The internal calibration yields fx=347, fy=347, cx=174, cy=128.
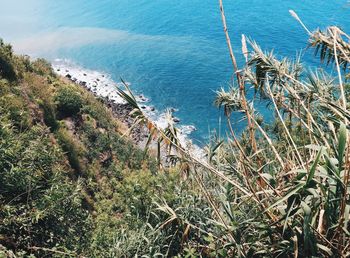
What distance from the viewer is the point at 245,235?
8727 millimetres

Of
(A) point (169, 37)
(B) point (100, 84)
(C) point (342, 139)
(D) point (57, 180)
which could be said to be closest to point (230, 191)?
(C) point (342, 139)

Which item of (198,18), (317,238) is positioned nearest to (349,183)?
(317,238)

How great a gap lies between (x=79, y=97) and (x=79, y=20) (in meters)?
50.7

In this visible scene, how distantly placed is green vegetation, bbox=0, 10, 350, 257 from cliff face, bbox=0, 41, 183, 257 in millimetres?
64

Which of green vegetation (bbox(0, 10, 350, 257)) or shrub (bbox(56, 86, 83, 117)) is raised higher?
green vegetation (bbox(0, 10, 350, 257))

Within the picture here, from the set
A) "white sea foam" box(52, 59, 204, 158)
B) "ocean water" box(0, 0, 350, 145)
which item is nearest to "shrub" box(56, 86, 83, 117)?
"white sea foam" box(52, 59, 204, 158)

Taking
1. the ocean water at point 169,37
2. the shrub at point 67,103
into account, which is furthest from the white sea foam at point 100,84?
the shrub at point 67,103

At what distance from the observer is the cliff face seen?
11625 millimetres

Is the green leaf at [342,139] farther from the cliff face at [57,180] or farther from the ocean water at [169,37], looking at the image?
the ocean water at [169,37]

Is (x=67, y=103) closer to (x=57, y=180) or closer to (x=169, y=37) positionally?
(x=57, y=180)

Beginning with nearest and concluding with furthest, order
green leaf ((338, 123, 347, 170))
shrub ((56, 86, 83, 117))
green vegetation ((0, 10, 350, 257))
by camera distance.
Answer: green leaf ((338, 123, 347, 170))
green vegetation ((0, 10, 350, 257))
shrub ((56, 86, 83, 117))

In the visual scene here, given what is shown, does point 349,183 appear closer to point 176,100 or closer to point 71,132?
point 71,132

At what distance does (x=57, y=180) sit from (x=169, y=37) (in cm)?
6335

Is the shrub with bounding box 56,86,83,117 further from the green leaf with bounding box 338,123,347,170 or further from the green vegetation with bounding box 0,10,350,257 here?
the green leaf with bounding box 338,123,347,170
